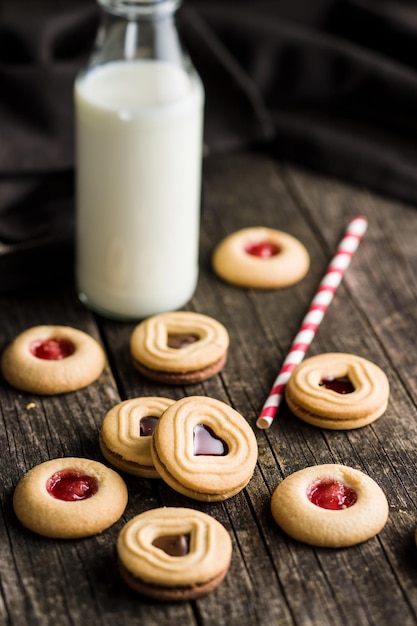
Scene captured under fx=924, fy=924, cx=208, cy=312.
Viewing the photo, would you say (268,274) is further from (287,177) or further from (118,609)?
(118,609)

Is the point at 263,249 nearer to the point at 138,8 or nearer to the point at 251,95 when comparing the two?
the point at 251,95

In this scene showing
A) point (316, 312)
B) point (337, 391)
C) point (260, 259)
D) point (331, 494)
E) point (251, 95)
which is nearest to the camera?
point (331, 494)

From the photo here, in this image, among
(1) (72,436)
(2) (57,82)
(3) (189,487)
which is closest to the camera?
(3) (189,487)

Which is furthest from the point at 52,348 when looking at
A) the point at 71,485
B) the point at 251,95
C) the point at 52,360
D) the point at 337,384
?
the point at 251,95

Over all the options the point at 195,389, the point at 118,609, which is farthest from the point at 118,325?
the point at 118,609

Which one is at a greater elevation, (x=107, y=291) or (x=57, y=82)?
(x=57, y=82)

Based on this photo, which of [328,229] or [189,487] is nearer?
[189,487]

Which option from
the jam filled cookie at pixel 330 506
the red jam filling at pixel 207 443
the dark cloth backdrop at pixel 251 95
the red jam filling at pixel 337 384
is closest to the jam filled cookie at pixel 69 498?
the red jam filling at pixel 207 443
